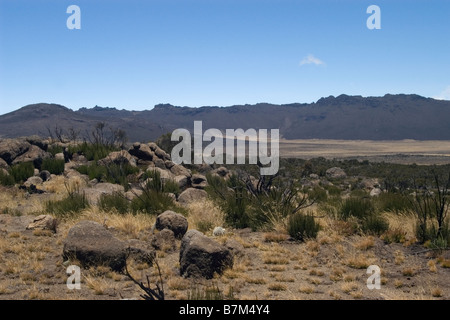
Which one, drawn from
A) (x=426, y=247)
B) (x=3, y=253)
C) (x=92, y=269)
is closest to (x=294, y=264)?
(x=426, y=247)

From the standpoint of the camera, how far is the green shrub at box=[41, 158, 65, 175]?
1912cm

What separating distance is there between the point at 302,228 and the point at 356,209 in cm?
198

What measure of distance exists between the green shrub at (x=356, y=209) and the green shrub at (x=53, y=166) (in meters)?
13.2

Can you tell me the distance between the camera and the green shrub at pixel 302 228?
30.9 ft

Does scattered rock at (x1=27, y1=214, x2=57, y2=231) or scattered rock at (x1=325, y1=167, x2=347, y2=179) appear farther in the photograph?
scattered rock at (x1=325, y1=167, x2=347, y2=179)

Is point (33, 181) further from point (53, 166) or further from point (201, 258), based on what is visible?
point (201, 258)

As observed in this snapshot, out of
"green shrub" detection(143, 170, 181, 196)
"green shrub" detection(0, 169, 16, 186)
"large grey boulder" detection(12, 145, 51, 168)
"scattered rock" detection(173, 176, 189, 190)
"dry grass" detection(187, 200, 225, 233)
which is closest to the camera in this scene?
"dry grass" detection(187, 200, 225, 233)

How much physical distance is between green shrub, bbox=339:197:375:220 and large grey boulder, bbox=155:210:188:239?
400cm

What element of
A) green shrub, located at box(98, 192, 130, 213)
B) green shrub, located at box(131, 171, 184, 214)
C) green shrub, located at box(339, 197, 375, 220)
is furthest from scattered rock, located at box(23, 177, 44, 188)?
green shrub, located at box(339, 197, 375, 220)

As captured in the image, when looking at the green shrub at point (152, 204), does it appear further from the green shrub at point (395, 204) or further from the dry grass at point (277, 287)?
the green shrub at point (395, 204)

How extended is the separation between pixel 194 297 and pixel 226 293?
747 millimetres

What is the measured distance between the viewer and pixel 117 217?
10.2 m

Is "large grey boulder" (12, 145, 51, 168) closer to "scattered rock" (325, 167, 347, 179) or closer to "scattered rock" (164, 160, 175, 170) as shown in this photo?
"scattered rock" (164, 160, 175, 170)

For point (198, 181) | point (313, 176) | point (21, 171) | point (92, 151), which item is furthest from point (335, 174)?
point (21, 171)
